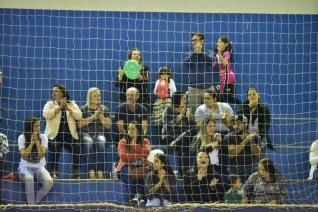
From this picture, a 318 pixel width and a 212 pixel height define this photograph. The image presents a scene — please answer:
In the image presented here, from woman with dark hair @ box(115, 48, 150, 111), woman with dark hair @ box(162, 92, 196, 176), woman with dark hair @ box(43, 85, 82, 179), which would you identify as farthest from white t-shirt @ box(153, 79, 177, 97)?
woman with dark hair @ box(43, 85, 82, 179)

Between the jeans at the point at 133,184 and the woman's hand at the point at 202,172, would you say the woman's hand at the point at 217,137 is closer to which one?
the woman's hand at the point at 202,172

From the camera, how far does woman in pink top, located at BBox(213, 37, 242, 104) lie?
737 centimetres

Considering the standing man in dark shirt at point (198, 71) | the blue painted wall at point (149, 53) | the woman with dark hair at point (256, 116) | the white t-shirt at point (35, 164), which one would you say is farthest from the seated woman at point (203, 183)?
the white t-shirt at point (35, 164)

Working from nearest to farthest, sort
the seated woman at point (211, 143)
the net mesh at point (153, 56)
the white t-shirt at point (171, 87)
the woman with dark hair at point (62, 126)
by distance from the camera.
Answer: the seated woman at point (211, 143) < the woman with dark hair at point (62, 126) < the white t-shirt at point (171, 87) < the net mesh at point (153, 56)

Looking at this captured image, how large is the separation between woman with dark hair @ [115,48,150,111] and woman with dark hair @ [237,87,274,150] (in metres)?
0.99

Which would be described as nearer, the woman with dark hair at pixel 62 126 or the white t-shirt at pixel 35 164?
the white t-shirt at pixel 35 164

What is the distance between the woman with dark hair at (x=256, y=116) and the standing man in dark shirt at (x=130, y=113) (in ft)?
3.15

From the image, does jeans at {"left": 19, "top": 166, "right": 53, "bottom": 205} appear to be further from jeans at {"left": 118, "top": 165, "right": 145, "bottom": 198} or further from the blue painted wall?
the blue painted wall

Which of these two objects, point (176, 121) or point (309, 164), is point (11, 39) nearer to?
point (176, 121)

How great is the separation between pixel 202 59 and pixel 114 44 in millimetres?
1121

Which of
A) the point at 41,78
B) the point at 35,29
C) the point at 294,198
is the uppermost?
the point at 35,29

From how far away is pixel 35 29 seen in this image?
7.68 metres

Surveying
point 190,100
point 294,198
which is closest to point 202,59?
point 190,100

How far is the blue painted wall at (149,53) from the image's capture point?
7.65 m
